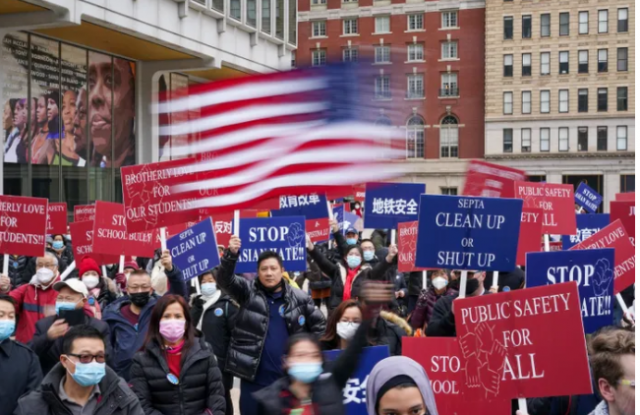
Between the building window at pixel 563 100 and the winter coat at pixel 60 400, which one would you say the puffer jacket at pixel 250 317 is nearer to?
the winter coat at pixel 60 400

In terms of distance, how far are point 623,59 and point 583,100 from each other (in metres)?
4.10

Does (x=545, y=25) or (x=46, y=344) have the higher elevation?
(x=545, y=25)

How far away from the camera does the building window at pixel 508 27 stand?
222 ft

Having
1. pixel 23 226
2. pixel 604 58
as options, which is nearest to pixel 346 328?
pixel 23 226

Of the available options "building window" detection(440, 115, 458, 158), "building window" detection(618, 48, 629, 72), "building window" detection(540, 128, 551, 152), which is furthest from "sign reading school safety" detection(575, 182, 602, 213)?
"building window" detection(618, 48, 629, 72)

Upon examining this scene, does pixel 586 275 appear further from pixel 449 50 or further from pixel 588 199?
pixel 449 50

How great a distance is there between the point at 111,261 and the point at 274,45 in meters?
24.2

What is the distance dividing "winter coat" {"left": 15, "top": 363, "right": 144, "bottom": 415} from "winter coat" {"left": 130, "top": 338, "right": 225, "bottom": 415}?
0.75m

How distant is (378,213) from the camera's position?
12664 mm

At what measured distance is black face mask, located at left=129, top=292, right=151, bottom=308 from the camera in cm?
727

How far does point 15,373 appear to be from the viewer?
5781 mm

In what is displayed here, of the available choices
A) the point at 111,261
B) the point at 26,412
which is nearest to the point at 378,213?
the point at 111,261

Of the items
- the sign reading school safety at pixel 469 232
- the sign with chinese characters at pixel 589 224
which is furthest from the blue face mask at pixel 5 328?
the sign with chinese characters at pixel 589 224

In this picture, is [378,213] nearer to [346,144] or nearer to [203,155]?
[203,155]
